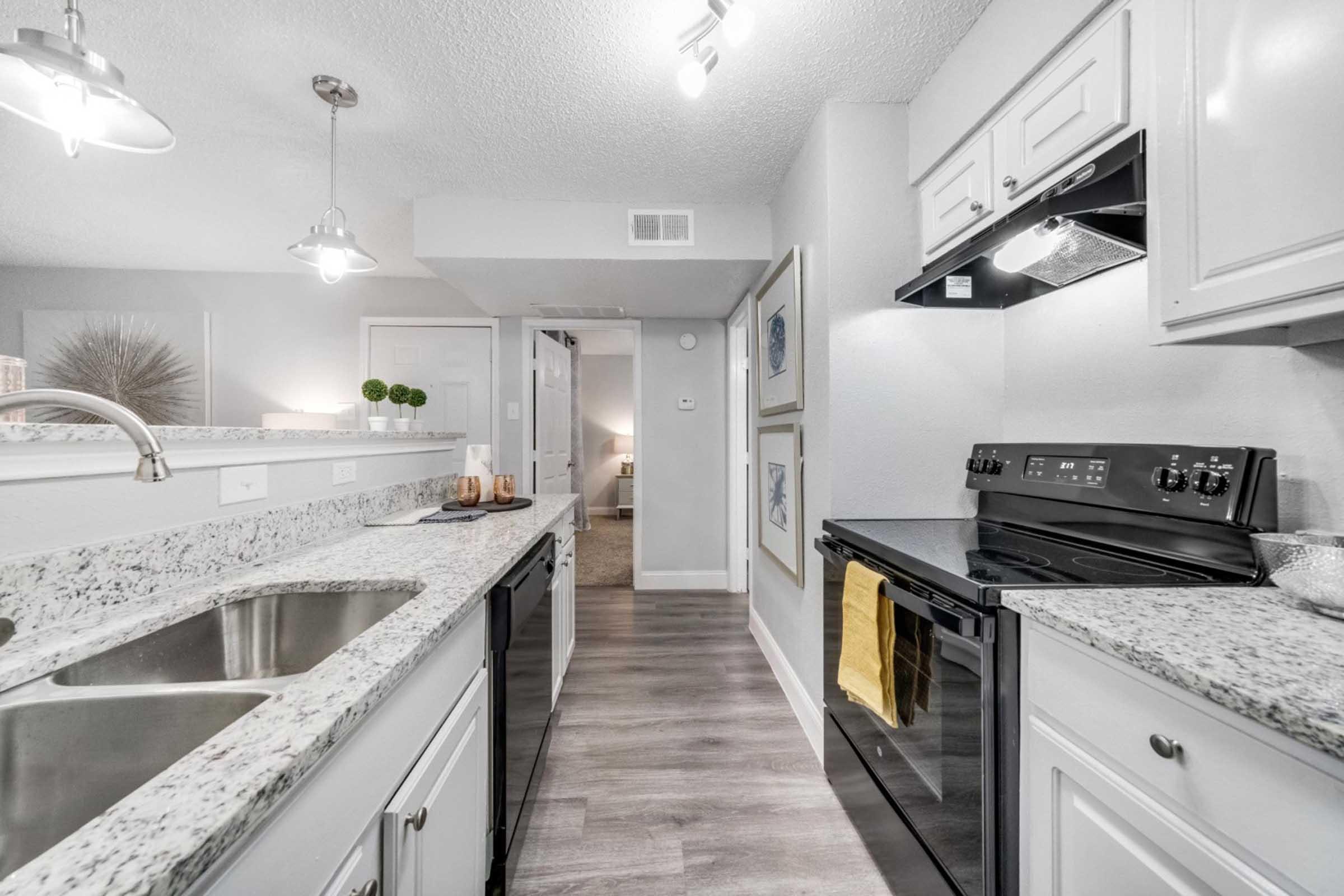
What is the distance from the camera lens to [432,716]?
0.83m

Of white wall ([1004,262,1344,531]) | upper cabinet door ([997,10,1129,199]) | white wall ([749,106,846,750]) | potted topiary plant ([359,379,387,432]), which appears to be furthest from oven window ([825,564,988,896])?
potted topiary plant ([359,379,387,432])

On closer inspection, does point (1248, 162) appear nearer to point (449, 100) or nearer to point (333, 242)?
point (449, 100)

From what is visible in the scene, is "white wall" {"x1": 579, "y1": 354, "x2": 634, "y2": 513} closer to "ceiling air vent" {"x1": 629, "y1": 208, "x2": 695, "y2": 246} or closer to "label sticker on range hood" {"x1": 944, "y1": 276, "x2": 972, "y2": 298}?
"ceiling air vent" {"x1": 629, "y1": 208, "x2": 695, "y2": 246}

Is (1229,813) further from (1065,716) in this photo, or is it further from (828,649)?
(828,649)

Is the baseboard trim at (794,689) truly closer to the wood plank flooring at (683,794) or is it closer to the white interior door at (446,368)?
the wood plank flooring at (683,794)

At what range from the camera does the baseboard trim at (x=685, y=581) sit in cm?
378

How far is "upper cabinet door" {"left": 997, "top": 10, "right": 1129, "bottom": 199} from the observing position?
1063mm

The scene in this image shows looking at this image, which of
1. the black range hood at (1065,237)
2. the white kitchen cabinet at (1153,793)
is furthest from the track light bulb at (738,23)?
the white kitchen cabinet at (1153,793)

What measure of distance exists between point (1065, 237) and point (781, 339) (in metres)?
1.17

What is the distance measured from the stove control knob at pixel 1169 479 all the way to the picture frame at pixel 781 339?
1.06 m

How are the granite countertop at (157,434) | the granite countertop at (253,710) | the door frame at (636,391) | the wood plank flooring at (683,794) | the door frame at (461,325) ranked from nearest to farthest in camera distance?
1. the granite countertop at (253,710)
2. the granite countertop at (157,434)
3. the wood plank flooring at (683,794)
4. the door frame at (636,391)
5. the door frame at (461,325)

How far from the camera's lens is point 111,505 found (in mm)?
908

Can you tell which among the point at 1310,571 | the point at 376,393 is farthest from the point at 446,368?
the point at 1310,571

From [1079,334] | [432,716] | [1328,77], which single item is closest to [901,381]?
[1079,334]
